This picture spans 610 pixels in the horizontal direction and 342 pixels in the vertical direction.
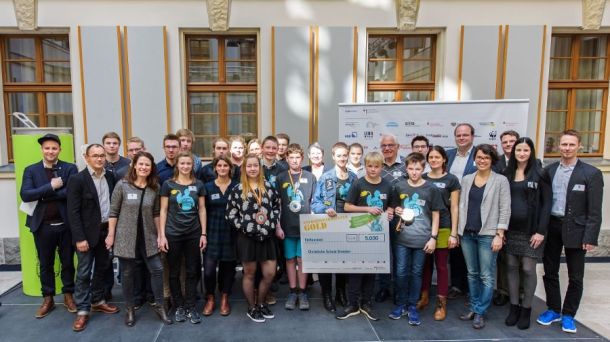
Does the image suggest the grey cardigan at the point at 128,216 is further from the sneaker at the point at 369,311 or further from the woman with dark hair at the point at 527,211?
the woman with dark hair at the point at 527,211

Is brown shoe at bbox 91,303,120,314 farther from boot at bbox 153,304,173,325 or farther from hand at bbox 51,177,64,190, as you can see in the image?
hand at bbox 51,177,64,190

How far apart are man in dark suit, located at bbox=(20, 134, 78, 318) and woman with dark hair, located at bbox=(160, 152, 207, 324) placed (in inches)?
40.6

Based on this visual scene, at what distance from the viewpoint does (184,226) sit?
10.4ft

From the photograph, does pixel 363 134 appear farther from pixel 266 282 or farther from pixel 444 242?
pixel 266 282

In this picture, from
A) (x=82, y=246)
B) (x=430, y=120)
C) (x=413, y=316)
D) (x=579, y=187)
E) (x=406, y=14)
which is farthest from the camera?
(x=406, y=14)

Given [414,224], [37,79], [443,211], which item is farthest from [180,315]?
[37,79]

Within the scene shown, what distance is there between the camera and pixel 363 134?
488 cm

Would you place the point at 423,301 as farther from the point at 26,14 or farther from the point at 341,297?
the point at 26,14

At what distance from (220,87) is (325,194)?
294 centimetres

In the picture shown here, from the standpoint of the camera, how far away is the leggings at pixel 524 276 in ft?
10.3

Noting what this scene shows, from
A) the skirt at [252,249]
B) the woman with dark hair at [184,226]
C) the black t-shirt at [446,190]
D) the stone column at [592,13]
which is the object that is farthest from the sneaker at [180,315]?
the stone column at [592,13]

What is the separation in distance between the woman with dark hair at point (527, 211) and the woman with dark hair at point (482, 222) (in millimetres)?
110

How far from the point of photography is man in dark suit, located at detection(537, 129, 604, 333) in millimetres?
2975

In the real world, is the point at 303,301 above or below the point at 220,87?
below
